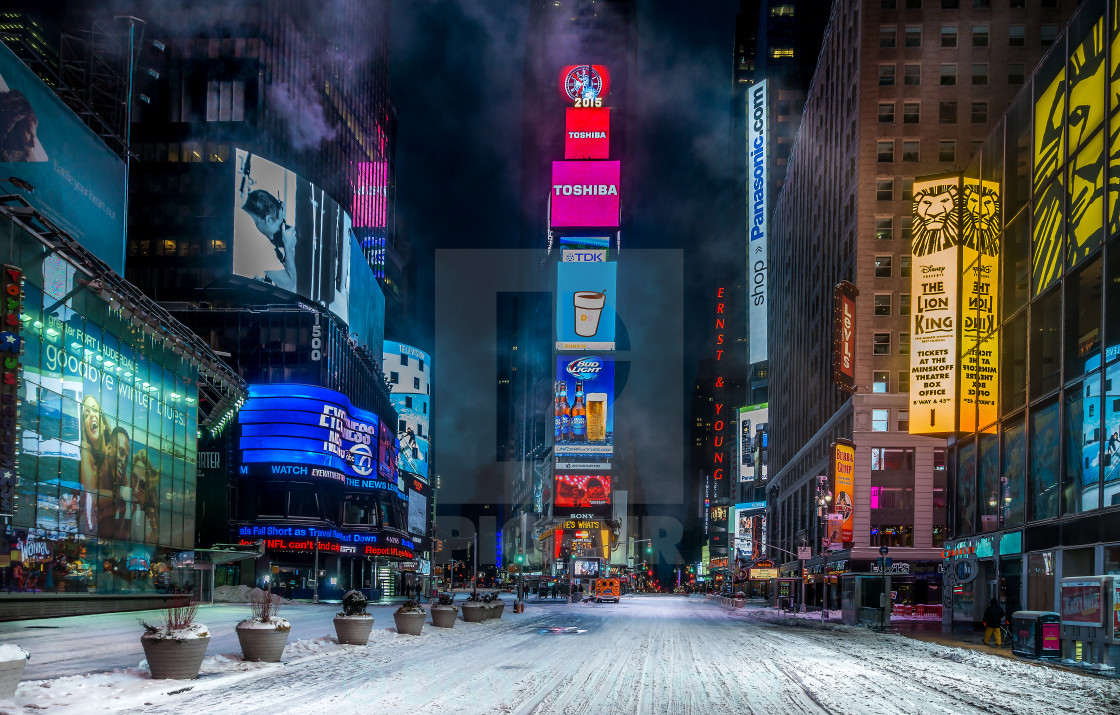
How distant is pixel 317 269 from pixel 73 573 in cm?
5822

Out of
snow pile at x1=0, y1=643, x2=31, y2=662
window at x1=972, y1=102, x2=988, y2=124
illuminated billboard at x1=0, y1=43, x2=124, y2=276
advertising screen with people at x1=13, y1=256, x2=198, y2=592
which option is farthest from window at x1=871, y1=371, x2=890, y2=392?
snow pile at x1=0, y1=643, x2=31, y2=662

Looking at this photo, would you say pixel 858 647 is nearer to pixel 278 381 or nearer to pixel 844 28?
pixel 844 28

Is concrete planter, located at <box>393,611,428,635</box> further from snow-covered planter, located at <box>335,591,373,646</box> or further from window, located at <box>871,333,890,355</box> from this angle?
window, located at <box>871,333,890,355</box>

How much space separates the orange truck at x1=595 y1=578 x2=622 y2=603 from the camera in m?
99.3

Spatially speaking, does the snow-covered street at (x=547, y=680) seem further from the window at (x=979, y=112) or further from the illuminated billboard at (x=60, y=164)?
the window at (x=979, y=112)

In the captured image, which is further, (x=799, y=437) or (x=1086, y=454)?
(x=799, y=437)

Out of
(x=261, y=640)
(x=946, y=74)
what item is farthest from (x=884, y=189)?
(x=261, y=640)

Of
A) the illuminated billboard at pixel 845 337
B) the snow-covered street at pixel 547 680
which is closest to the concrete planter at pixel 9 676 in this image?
the snow-covered street at pixel 547 680

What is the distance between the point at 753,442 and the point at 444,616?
158 metres

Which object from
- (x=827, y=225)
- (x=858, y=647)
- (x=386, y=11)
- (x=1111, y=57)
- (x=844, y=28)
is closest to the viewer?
(x=858, y=647)

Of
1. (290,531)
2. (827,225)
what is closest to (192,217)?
(290,531)

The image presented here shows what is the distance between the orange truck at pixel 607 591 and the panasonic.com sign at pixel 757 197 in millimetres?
61794

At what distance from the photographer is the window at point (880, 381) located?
7725 cm

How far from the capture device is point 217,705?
1491 centimetres
